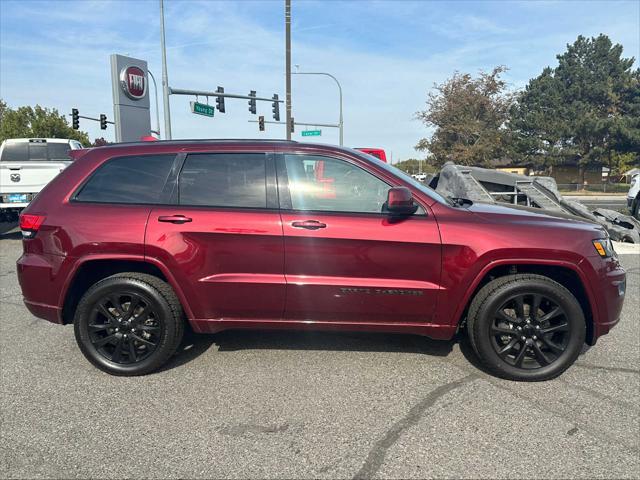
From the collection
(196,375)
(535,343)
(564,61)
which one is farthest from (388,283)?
(564,61)

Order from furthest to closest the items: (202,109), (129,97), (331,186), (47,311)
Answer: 1. (202,109)
2. (129,97)
3. (47,311)
4. (331,186)

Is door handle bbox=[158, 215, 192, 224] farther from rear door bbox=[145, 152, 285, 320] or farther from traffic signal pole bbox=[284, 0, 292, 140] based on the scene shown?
traffic signal pole bbox=[284, 0, 292, 140]

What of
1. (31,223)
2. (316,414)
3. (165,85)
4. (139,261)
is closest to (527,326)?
(316,414)

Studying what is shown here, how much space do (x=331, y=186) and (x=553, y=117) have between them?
4577 cm

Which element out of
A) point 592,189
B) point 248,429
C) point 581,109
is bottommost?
point 248,429

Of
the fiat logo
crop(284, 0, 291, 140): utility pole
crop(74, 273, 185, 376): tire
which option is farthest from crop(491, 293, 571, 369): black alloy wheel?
crop(284, 0, 291, 140): utility pole

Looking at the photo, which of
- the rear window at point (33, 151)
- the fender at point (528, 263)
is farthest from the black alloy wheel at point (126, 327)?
the rear window at point (33, 151)

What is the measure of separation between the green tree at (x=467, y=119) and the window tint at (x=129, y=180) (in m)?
37.5

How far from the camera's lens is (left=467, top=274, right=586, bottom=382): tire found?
3.13 metres

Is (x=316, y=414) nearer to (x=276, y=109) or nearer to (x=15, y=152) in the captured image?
(x=15, y=152)

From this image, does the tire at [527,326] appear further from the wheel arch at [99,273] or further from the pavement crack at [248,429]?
the wheel arch at [99,273]

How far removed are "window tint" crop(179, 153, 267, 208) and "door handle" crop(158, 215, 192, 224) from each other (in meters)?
0.13

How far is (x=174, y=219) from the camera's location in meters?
3.21

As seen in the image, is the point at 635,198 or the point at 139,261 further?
the point at 635,198
